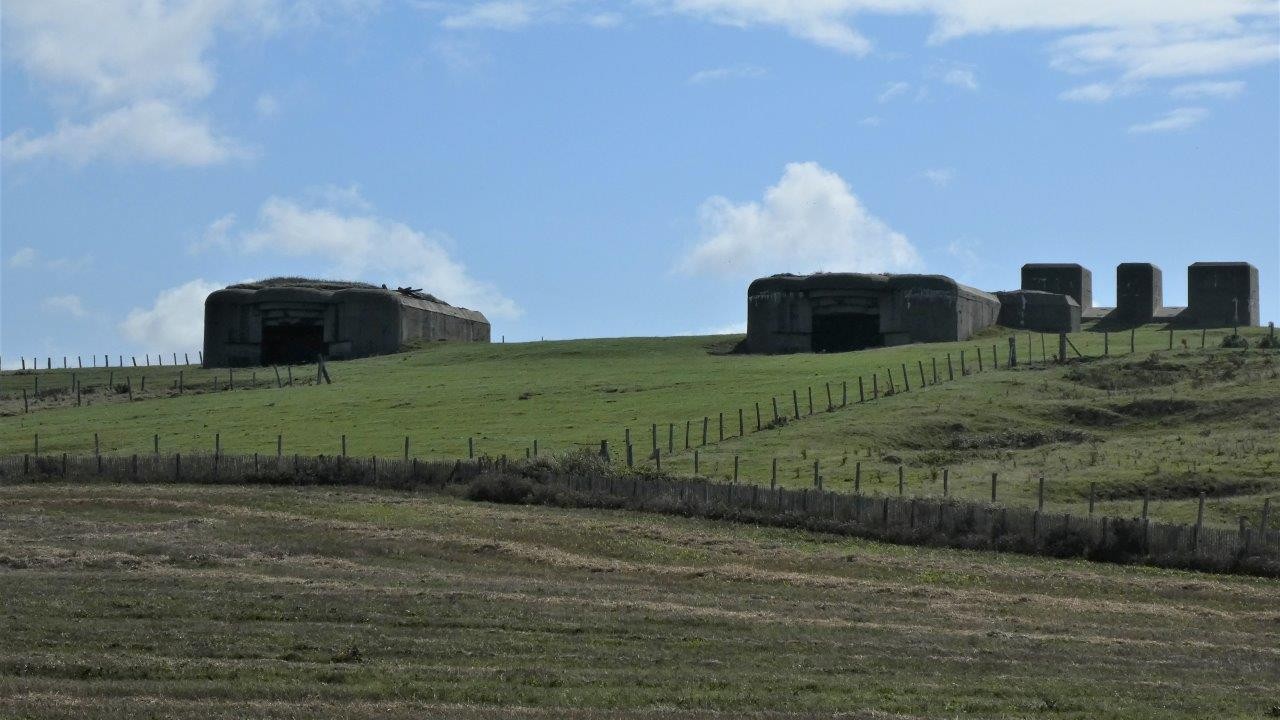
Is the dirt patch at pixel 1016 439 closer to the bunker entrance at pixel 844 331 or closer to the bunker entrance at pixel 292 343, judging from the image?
the bunker entrance at pixel 844 331

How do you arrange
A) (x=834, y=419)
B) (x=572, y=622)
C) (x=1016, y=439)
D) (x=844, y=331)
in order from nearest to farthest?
(x=572, y=622)
(x=1016, y=439)
(x=834, y=419)
(x=844, y=331)

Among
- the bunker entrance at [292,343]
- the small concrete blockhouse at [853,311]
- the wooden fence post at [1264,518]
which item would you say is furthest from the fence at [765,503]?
the bunker entrance at [292,343]

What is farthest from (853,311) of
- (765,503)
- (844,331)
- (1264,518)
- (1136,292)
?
(1264,518)

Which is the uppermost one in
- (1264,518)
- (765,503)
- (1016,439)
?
(1016,439)

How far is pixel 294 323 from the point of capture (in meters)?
96.0

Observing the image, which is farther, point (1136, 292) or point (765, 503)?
point (1136, 292)

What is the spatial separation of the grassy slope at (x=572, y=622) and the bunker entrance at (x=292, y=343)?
173 ft

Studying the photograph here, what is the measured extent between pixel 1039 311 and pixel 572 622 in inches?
2911

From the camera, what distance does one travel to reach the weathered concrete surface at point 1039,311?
9625 centimetres

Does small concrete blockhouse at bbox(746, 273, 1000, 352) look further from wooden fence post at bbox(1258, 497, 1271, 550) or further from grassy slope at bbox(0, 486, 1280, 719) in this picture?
grassy slope at bbox(0, 486, 1280, 719)

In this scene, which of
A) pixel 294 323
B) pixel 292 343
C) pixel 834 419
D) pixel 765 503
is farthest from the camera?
pixel 292 343

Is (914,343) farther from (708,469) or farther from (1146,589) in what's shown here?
(1146,589)

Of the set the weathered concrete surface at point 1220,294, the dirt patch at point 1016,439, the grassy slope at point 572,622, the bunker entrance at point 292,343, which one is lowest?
the grassy slope at point 572,622

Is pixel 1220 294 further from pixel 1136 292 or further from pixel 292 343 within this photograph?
pixel 292 343
